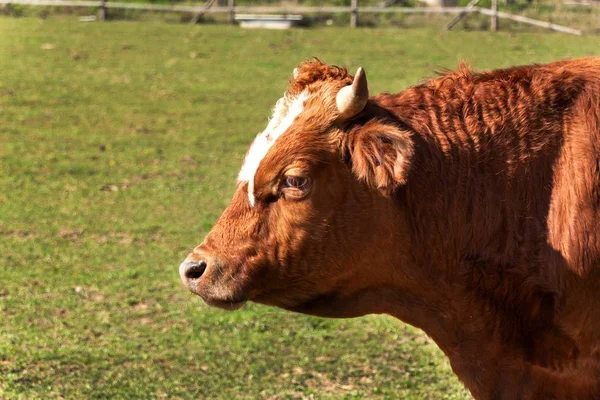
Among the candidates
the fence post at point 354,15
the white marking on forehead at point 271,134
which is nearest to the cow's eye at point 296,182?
the white marking on forehead at point 271,134

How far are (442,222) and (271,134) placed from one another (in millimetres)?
817

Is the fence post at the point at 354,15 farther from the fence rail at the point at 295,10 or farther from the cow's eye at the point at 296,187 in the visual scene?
the cow's eye at the point at 296,187

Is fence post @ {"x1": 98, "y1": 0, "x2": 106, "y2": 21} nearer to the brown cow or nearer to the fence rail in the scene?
the fence rail

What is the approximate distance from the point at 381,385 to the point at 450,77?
7.82 feet

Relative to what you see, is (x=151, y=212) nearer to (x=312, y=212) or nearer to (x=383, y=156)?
(x=312, y=212)

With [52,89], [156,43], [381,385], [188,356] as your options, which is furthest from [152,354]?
[156,43]

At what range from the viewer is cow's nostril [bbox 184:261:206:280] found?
174 inches

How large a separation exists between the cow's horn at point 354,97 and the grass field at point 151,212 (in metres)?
2.47

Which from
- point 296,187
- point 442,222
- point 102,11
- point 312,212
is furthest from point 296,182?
point 102,11

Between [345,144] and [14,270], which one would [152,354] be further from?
[345,144]

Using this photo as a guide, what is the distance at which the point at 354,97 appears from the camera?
4.30 meters

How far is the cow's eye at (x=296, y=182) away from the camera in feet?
14.3

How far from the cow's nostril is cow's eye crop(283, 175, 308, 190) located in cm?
49

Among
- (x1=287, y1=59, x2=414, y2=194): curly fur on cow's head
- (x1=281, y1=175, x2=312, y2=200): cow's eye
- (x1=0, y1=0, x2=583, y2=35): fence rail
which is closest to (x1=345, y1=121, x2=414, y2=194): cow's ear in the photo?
(x1=287, y1=59, x2=414, y2=194): curly fur on cow's head
